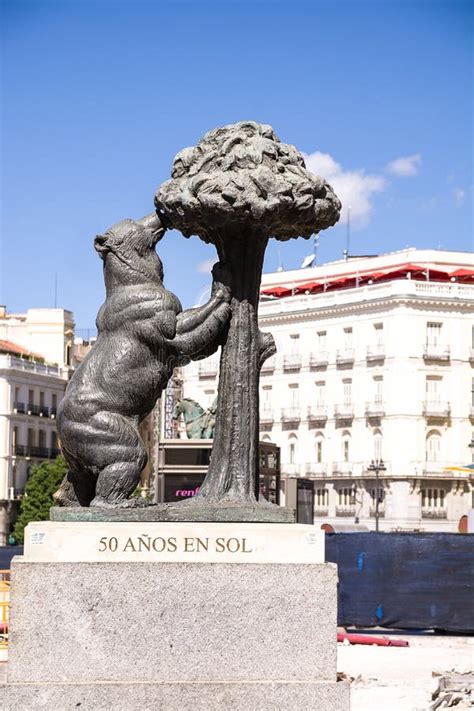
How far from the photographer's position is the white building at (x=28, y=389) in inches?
3425

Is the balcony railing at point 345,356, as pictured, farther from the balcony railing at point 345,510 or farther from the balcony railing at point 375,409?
the balcony railing at point 345,510

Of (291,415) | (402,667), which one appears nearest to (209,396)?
(291,415)

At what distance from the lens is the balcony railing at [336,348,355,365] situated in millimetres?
80250

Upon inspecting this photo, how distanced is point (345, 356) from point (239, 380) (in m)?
69.5

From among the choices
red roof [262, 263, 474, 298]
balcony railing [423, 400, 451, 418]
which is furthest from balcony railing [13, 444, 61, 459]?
balcony railing [423, 400, 451, 418]

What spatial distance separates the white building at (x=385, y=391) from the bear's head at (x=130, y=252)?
64.6 metres

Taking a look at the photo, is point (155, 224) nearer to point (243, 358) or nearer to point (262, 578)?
point (243, 358)

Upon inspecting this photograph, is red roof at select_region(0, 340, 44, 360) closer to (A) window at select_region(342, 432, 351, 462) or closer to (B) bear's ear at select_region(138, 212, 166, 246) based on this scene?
(A) window at select_region(342, 432, 351, 462)

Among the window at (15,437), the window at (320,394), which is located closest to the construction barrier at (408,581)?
the window at (320,394)

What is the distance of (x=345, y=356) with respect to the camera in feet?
265

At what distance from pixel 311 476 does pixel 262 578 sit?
70.9 metres

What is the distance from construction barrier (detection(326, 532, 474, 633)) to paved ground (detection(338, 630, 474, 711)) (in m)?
0.35

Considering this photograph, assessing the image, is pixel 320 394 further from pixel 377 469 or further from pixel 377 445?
pixel 377 469

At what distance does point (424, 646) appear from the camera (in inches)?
1043
